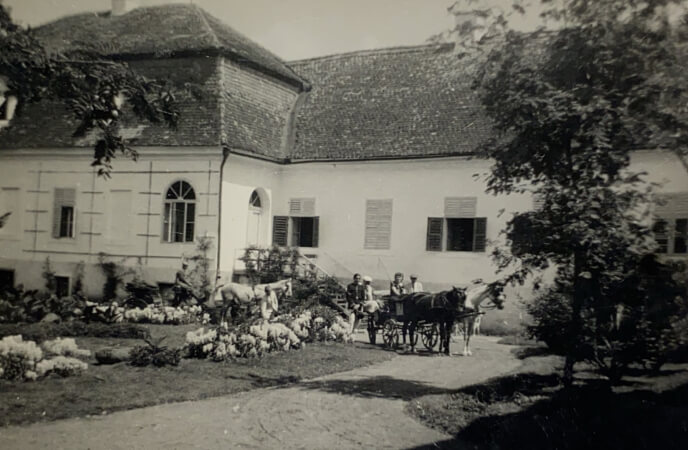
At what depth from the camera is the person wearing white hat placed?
186 inches

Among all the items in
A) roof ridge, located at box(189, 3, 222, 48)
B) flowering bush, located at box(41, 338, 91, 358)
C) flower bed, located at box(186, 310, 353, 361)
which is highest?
roof ridge, located at box(189, 3, 222, 48)

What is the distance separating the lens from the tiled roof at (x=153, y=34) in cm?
406

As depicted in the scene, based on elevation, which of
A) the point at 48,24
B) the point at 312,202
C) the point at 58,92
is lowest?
the point at 312,202

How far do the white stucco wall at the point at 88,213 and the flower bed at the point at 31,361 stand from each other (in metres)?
0.48

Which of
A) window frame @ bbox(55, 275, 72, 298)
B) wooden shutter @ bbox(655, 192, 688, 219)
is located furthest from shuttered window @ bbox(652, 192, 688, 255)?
window frame @ bbox(55, 275, 72, 298)

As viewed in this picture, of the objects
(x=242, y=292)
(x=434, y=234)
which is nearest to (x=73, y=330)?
(x=242, y=292)

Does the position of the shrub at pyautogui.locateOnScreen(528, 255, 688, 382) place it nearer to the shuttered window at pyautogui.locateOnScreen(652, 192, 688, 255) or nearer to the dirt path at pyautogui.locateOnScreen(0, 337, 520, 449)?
the shuttered window at pyautogui.locateOnScreen(652, 192, 688, 255)

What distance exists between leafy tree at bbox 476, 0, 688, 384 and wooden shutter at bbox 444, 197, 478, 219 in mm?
616

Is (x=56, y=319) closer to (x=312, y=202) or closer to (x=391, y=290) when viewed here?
(x=312, y=202)

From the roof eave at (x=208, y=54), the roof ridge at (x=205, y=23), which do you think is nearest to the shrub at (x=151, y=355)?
the roof eave at (x=208, y=54)

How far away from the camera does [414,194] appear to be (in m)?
4.97

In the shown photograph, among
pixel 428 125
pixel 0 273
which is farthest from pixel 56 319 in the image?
pixel 428 125

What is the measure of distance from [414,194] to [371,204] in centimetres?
39

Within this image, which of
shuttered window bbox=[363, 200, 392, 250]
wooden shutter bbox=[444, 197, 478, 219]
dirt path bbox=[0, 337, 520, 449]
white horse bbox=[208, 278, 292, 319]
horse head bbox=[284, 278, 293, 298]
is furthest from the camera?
horse head bbox=[284, 278, 293, 298]
